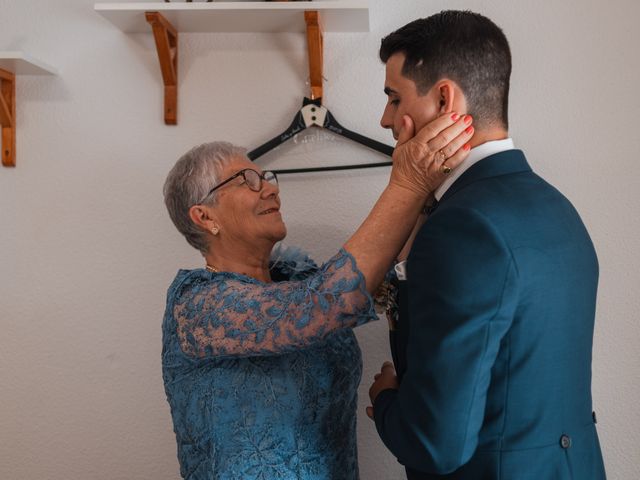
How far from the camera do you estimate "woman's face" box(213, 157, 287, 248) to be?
158 centimetres

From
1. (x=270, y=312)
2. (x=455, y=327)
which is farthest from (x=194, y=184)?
(x=455, y=327)

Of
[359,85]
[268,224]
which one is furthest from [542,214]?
[359,85]

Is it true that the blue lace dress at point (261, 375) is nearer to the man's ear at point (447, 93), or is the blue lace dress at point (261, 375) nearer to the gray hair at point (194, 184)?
the gray hair at point (194, 184)

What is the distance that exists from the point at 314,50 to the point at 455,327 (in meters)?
1.11

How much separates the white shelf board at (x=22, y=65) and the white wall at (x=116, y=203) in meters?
0.05

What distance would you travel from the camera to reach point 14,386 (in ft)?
6.72

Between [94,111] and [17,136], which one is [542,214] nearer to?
[94,111]

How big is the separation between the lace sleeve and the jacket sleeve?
0.58 feet

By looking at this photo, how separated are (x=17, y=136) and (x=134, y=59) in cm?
44

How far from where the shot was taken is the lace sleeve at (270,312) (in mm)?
1235

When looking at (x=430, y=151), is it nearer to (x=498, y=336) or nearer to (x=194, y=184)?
(x=498, y=336)

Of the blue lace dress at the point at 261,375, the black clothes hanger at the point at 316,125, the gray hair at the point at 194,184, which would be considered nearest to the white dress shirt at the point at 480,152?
the blue lace dress at the point at 261,375

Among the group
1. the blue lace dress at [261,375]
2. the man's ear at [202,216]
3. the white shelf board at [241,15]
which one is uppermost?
the white shelf board at [241,15]

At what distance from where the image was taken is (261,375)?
1.46 m
